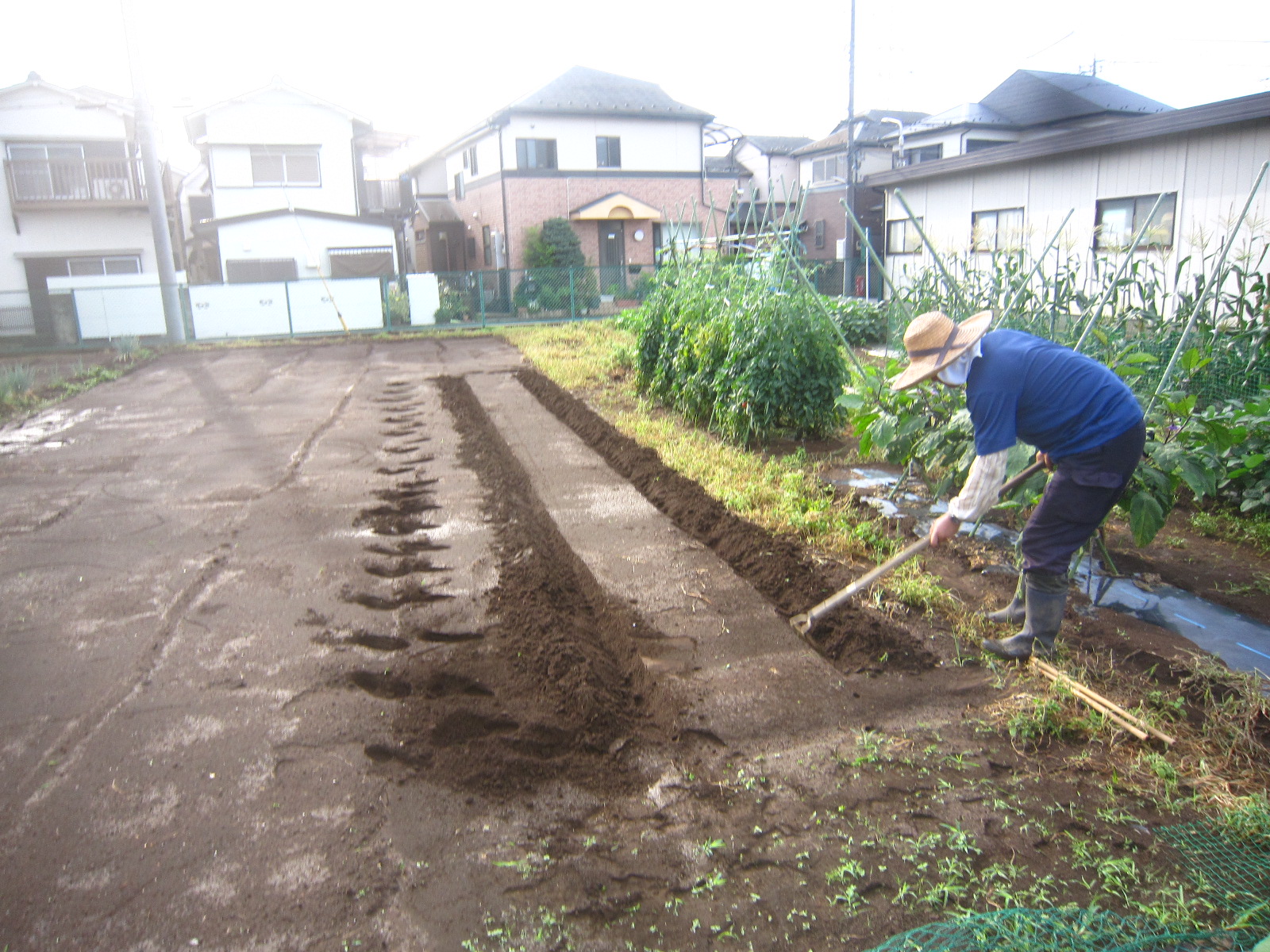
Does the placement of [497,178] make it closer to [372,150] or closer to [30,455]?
[372,150]

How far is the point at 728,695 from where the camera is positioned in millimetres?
3678

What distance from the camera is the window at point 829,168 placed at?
3102 centimetres

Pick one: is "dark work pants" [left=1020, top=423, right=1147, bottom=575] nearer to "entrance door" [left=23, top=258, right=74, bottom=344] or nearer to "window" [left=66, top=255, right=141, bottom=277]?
"entrance door" [left=23, top=258, right=74, bottom=344]

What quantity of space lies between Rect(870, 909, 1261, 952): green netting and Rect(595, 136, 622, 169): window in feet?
88.7

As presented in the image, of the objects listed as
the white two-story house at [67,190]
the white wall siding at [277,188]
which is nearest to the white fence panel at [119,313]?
the white two-story house at [67,190]

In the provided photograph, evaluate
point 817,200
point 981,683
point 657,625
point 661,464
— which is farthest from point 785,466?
point 817,200

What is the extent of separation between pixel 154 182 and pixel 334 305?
14.4 ft

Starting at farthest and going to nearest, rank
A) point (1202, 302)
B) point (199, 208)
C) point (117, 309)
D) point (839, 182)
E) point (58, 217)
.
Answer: point (199, 208)
point (839, 182)
point (58, 217)
point (117, 309)
point (1202, 302)

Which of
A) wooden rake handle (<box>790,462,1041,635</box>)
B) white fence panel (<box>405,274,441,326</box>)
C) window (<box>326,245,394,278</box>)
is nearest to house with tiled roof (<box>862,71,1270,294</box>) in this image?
wooden rake handle (<box>790,462,1041,635</box>)

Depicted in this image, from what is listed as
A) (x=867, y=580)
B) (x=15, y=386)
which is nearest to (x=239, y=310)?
(x=15, y=386)

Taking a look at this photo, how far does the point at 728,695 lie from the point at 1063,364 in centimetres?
195

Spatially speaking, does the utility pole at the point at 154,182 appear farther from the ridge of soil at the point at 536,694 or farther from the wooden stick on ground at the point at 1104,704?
the wooden stick on ground at the point at 1104,704

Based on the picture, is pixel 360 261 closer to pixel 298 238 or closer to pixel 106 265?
pixel 298 238

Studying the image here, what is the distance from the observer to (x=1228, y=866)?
8.34 ft
